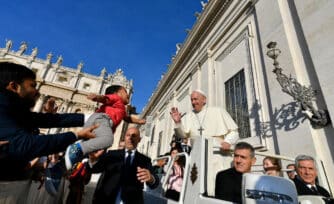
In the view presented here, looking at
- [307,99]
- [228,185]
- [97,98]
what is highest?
[307,99]

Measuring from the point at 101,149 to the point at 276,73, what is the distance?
387cm

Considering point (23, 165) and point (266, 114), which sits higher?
point (266, 114)

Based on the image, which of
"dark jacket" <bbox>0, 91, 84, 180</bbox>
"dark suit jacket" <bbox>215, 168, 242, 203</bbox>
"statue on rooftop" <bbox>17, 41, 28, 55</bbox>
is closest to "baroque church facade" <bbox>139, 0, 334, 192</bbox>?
"dark suit jacket" <bbox>215, 168, 242, 203</bbox>

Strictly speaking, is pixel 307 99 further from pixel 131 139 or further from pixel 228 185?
pixel 131 139

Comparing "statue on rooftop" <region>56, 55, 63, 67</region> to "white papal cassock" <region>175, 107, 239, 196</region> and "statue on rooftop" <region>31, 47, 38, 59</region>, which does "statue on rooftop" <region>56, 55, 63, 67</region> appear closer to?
"statue on rooftop" <region>31, 47, 38, 59</region>

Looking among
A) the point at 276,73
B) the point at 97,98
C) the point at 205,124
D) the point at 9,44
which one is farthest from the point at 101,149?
the point at 9,44

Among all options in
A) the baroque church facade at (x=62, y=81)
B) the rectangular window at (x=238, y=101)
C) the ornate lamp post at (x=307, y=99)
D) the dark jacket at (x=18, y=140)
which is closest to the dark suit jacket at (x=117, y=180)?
the dark jacket at (x=18, y=140)

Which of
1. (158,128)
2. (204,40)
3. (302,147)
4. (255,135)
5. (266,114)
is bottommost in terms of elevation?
(302,147)

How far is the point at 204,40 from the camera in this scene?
10.1 meters

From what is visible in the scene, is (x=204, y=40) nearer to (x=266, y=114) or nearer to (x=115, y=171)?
(x=266, y=114)

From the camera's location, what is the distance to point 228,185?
6.43ft

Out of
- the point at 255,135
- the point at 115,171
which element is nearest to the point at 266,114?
the point at 255,135

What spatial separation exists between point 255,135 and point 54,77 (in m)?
41.8

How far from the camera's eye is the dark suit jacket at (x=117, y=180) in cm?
240
